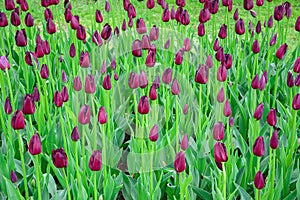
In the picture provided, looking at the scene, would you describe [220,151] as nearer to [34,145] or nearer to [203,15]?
[34,145]

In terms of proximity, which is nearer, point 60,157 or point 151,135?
point 60,157

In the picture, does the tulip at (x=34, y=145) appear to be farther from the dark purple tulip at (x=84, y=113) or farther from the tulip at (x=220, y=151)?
the tulip at (x=220, y=151)

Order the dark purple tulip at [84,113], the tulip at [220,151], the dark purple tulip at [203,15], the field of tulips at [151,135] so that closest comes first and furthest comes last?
the tulip at [220,151] → the dark purple tulip at [84,113] → the field of tulips at [151,135] → the dark purple tulip at [203,15]

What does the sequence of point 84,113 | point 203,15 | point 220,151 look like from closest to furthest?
point 220,151, point 84,113, point 203,15

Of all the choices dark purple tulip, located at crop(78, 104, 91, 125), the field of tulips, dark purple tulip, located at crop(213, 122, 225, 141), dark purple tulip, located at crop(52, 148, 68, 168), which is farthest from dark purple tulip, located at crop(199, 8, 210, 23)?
dark purple tulip, located at crop(52, 148, 68, 168)

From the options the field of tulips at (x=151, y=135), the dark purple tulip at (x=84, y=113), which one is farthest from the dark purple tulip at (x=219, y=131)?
the dark purple tulip at (x=84, y=113)

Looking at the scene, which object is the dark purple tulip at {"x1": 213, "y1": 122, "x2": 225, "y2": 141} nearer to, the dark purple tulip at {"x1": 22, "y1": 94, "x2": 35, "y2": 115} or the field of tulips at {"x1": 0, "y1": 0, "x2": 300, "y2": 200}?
the field of tulips at {"x1": 0, "y1": 0, "x2": 300, "y2": 200}

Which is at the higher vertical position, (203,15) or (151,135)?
(203,15)

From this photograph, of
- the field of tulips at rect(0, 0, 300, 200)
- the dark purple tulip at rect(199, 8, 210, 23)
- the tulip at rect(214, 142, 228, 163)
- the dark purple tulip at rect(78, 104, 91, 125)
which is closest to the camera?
the tulip at rect(214, 142, 228, 163)

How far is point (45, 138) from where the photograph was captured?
2.88 m

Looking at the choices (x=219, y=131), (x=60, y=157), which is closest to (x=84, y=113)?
(x=60, y=157)

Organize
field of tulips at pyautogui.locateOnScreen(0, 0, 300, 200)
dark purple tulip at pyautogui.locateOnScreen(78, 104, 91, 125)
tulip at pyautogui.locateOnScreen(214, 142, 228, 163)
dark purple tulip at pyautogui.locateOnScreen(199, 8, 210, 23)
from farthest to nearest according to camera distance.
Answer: dark purple tulip at pyautogui.locateOnScreen(199, 8, 210, 23) < field of tulips at pyautogui.locateOnScreen(0, 0, 300, 200) < dark purple tulip at pyautogui.locateOnScreen(78, 104, 91, 125) < tulip at pyautogui.locateOnScreen(214, 142, 228, 163)

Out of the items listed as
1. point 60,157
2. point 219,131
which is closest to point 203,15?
point 219,131

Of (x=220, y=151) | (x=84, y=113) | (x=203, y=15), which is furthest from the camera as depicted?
(x=203, y=15)
